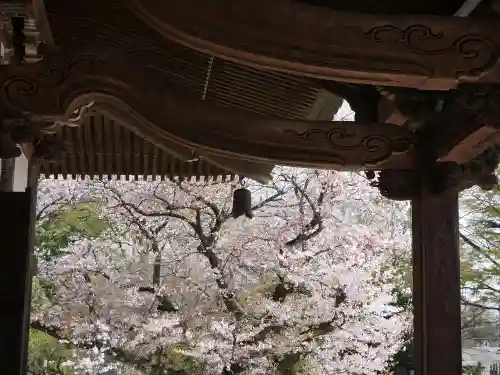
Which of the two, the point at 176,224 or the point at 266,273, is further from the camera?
the point at 176,224

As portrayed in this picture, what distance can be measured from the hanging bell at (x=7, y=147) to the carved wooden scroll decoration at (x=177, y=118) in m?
0.10

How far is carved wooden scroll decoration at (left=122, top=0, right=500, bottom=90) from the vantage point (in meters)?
1.23

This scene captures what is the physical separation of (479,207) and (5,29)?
5.51 m

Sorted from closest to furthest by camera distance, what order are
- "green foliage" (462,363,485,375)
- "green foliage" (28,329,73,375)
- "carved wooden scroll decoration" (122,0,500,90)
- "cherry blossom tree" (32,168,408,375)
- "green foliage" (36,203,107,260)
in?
1. "carved wooden scroll decoration" (122,0,500,90)
2. "cherry blossom tree" (32,168,408,375)
3. "green foliage" (28,329,73,375)
4. "green foliage" (36,203,107,260)
5. "green foliage" (462,363,485,375)

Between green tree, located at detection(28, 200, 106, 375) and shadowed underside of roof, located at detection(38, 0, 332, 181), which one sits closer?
shadowed underside of roof, located at detection(38, 0, 332, 181)

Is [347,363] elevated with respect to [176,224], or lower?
lower

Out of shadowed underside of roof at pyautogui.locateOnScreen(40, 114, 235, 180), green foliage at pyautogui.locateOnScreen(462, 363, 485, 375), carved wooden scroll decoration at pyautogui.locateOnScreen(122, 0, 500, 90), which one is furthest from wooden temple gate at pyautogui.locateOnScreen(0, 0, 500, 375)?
green foliage at pyautogui.locateOnScreen(462, 363, 485, 375)

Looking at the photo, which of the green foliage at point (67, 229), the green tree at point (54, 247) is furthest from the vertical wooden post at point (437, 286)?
the green foliage at point (67, 229)

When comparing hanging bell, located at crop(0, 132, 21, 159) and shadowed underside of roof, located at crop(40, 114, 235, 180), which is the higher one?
shadowed underside of roof, located at crop(40, 114, 235, 180)

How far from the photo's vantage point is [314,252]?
6539 millimetres

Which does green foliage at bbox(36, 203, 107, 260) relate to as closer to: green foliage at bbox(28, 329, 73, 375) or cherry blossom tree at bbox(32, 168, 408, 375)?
cherry blossom tree at bbox(32, 168, 408, 375)

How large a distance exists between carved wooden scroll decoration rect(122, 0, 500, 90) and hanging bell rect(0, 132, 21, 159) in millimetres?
741

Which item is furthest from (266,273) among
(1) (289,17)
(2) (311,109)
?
(1) (289,17)

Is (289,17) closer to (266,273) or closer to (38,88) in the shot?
(38,88)
